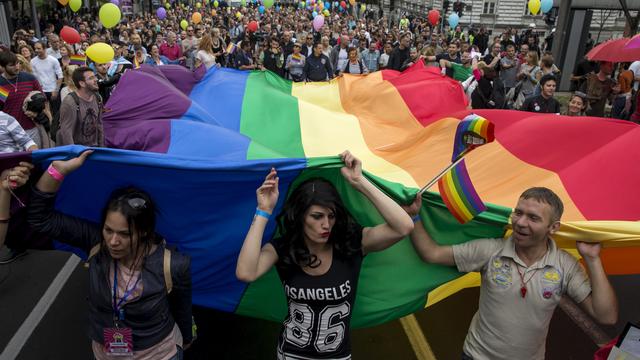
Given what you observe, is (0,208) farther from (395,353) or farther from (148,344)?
(395,353)

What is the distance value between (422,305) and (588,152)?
5.60 feet

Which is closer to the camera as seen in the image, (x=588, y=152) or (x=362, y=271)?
(x=362, y=271)

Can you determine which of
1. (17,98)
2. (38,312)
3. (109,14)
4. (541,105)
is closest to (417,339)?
(38,312)

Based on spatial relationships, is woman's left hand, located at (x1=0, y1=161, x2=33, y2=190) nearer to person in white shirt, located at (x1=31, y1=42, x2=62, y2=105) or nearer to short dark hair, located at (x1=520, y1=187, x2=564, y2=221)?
short dark hair, located at (x1=520, y1=187, x2=564, y2=221)

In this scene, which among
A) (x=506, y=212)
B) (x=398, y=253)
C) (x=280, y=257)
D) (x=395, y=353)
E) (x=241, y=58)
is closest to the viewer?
(x=280, y=257)

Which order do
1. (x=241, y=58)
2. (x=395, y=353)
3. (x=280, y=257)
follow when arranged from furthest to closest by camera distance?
(x=241, y=58)
(x=395, y=353)
(x=280, y=257)

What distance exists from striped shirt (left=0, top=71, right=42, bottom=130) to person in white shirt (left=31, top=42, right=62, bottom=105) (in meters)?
2.92

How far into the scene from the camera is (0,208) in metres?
2.46

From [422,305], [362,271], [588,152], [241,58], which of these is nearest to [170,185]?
[362,271]

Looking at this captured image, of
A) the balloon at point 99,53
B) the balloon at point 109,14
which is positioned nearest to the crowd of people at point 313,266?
the balloon at point 99,53

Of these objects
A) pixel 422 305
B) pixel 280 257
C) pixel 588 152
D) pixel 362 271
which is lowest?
pixel 422 305

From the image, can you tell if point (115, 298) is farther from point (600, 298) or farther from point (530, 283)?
point (600, 298)

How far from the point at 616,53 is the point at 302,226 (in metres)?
7.30

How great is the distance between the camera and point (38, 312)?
4.58 m
